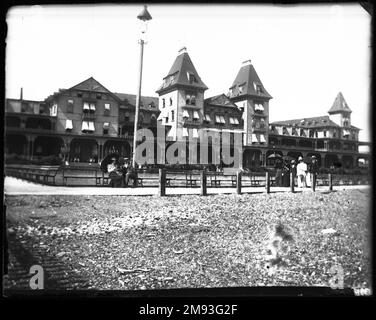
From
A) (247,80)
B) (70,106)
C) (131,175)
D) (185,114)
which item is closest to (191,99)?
(185,114)

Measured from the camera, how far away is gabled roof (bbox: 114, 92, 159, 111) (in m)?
4.32

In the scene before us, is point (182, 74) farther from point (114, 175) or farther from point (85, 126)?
point (114, 175)

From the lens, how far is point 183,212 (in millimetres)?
4473

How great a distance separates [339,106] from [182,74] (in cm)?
239

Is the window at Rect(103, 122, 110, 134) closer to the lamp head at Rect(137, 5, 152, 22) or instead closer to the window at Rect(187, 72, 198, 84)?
the window at Rect(187, 72, 198, 84)

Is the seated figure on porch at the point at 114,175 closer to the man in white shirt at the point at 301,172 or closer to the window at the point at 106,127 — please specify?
the window at the point at 106,127

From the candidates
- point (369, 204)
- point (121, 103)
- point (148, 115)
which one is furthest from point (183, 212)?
point (369, 204)

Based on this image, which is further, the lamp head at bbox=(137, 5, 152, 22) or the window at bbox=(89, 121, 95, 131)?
the window at bbox=(89, 121, 95, 131)

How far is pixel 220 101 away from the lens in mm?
4648

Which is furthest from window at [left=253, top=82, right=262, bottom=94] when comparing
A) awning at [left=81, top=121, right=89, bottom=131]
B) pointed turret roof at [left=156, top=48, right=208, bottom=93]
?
awning at [left=81, top=121, right=89, bottom=131]

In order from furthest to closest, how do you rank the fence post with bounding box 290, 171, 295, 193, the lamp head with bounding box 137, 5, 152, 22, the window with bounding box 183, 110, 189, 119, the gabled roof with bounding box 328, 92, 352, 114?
the fence post with bounding box 290, 171, 295, 193 < the window with bounding box 183, 110, 189, 119 < the gabled roof with bounding box 328, 92, 352, 114 < the lamp head with bounding box 137, 5, 152, 22

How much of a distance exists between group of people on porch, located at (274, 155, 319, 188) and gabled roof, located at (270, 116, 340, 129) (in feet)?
1.73

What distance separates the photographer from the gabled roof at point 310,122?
181 inches

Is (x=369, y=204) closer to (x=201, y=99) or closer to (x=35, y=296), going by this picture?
(x=201, y=99)
